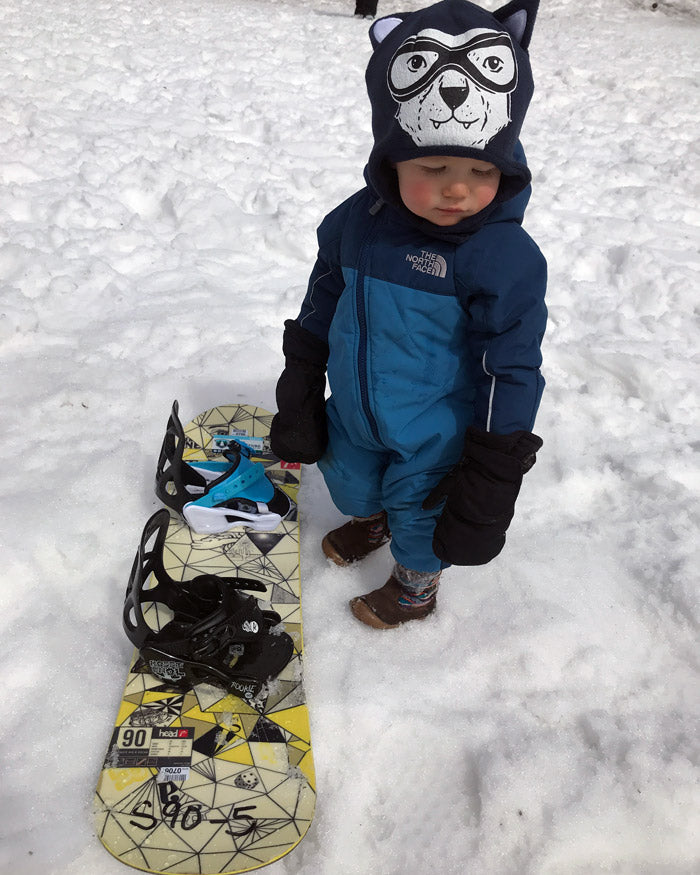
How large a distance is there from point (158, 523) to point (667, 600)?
1.58 meters

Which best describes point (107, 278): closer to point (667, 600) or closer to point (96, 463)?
A: point (96, 463)

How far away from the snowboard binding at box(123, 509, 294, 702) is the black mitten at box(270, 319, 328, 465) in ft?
1.41

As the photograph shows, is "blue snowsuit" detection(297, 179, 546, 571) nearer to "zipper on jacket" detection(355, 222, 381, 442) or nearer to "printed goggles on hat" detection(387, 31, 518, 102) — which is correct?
"zipper on jacket" detection(355, 222, 381, 442)

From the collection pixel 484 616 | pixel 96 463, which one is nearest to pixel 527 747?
pixel 484 616

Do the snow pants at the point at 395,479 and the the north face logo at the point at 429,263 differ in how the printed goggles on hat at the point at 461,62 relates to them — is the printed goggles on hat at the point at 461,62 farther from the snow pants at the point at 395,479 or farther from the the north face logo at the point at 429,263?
the snow pants at the point at 395,479

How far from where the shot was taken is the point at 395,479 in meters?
1.82

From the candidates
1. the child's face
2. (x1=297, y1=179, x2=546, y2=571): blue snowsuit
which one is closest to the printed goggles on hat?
the child's face

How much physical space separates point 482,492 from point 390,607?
657 mm

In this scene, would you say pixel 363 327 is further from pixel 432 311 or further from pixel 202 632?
pixel 202 632

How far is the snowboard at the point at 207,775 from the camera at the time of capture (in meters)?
1.53

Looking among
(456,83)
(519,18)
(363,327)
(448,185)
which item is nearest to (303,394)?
(363,327)

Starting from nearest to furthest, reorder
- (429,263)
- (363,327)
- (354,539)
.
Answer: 1. (429,263)
2. (363,327)
3. (354,539)

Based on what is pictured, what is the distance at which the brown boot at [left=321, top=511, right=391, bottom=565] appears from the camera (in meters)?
2.24

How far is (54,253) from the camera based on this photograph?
3449mm
